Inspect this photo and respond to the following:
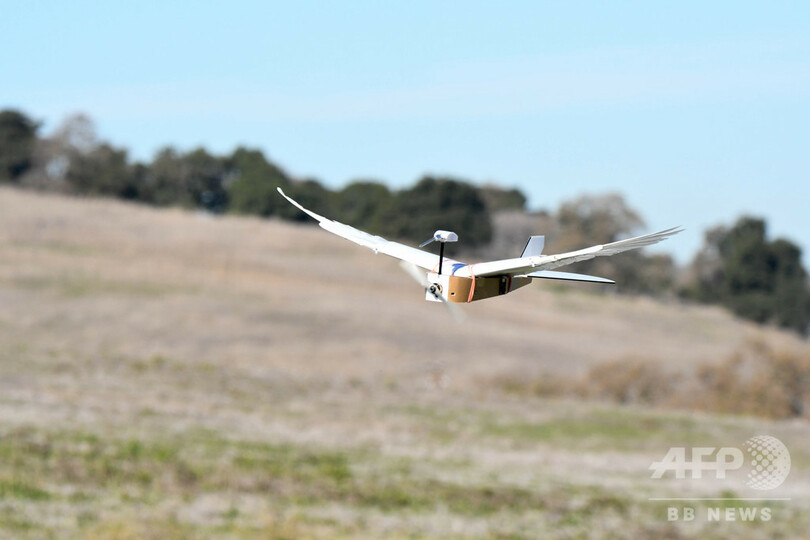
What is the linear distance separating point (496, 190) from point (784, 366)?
85257mm

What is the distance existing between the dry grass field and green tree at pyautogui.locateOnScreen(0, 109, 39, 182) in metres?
23.1

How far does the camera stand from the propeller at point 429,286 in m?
2.46

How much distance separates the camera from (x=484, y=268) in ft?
8.38

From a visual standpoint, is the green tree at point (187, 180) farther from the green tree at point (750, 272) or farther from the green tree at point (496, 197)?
the green tree at point (750, 272)

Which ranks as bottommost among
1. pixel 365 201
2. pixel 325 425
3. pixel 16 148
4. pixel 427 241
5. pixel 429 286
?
pixel 325 425

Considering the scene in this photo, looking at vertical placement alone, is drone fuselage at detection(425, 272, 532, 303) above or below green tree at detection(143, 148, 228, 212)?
below

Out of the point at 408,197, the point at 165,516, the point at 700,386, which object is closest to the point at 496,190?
the point at 408,197

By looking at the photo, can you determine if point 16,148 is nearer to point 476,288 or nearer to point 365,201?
point 365,201

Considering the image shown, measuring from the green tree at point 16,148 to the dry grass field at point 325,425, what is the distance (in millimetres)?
23078

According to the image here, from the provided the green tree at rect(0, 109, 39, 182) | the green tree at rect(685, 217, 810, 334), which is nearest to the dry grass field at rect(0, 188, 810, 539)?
the green tree at rect(0, 109, 39, 182)

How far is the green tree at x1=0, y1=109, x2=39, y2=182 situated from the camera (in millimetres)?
6094

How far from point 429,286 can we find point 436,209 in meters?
1.19

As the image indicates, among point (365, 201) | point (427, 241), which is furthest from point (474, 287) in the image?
point (365, 201)

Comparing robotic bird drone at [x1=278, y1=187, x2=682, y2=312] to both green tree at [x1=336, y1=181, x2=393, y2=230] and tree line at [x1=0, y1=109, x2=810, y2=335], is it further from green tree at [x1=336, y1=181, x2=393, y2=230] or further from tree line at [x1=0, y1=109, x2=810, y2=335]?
green tree at [x1=336, y1=181, x2=393, y2=230]
